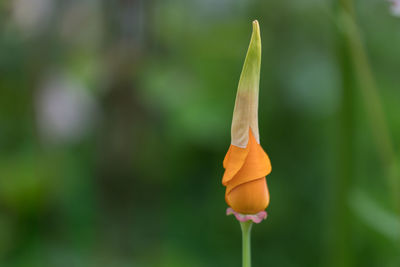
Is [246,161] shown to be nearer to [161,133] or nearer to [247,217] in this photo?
[247,217]

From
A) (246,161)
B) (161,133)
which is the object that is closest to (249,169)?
(246,161)

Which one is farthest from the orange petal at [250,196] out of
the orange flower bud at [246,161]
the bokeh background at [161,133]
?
the bokeh background at [161,133]

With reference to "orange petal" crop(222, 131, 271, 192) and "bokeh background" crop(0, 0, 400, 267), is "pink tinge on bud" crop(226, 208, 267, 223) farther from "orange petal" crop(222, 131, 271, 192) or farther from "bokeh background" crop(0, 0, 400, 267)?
"bokeh background" crop(0, 0, 400, 267)

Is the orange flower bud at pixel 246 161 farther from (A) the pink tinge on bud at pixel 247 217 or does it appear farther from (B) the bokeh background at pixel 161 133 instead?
(B) the bokeh background at pixel 161 133

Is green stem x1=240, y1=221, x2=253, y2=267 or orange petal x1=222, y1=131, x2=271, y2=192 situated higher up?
orange petal x1=222, y1=131, x2=271, y2=192

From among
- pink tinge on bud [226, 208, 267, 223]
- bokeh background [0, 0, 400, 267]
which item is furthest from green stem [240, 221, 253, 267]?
bokeh background [0, 0, 400, 267]

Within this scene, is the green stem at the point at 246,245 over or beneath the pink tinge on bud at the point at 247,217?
beneath

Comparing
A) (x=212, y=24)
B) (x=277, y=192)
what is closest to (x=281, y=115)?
(x=277, y=192)
